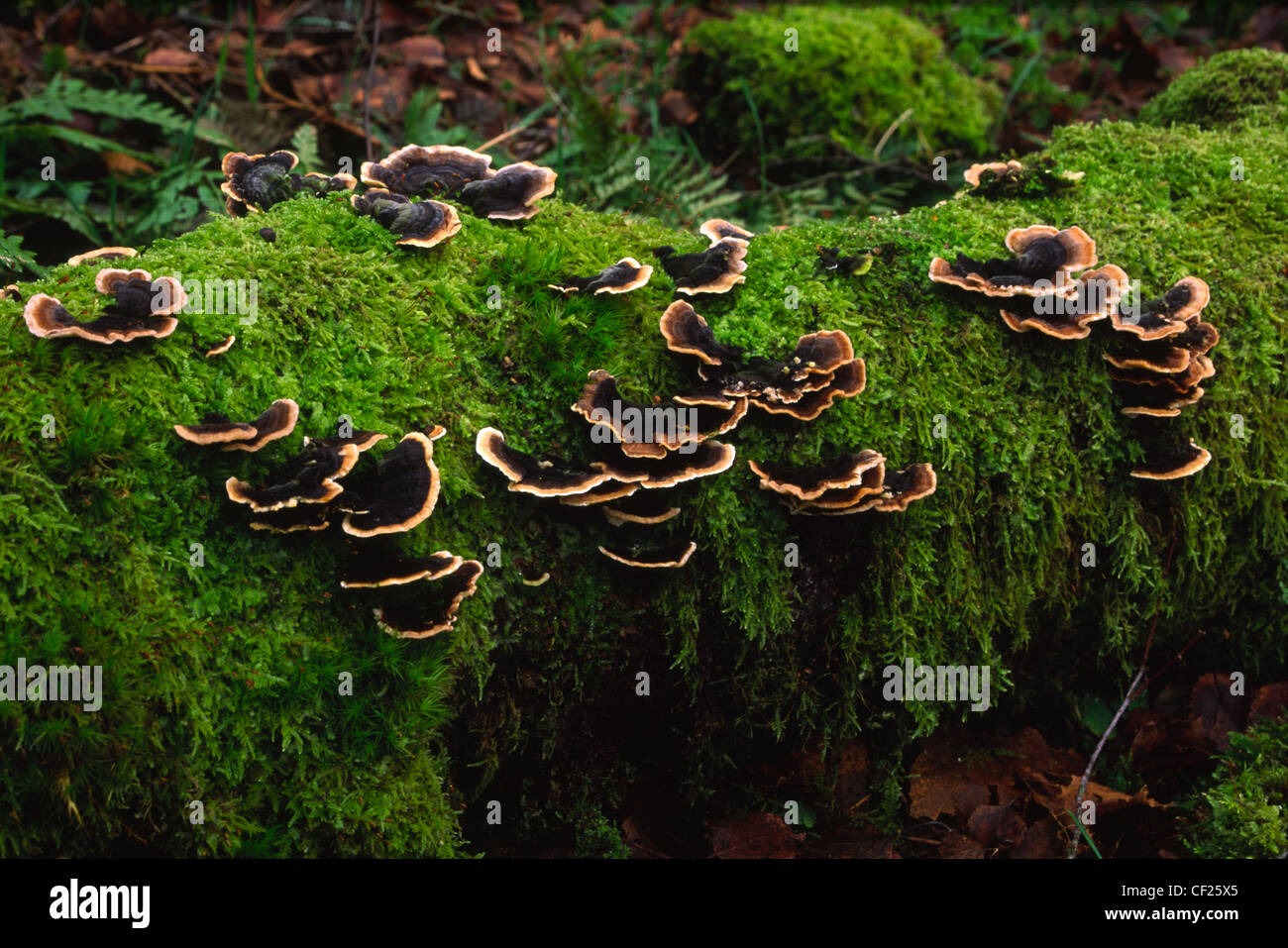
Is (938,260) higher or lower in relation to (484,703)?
higher

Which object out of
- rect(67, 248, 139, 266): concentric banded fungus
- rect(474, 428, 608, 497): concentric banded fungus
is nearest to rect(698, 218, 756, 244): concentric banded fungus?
rect(474, 428, 608, 497): concentric banded fungus

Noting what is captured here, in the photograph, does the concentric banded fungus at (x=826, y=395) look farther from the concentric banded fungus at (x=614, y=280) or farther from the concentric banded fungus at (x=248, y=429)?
the concentric banded fungus at (x=248, y=429)

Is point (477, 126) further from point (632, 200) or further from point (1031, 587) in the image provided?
point (1031, 587)

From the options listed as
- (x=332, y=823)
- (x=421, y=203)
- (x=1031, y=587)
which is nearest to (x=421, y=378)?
(x=421, y=203)

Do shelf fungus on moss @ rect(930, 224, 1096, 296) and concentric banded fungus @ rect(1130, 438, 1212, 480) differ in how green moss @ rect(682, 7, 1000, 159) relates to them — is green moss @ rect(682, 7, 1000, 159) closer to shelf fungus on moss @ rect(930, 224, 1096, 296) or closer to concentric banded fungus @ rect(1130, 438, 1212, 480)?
shelf fungus on moss @ rect(930, 224, 1096, 296)

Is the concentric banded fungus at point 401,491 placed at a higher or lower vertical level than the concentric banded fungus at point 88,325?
lower

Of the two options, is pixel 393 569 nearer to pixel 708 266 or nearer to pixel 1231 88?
pixel 708 266

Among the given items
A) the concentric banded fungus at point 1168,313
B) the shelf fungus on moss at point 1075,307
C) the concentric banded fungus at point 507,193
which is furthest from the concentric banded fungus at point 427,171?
the concentric banded fungus at point 1168,313
